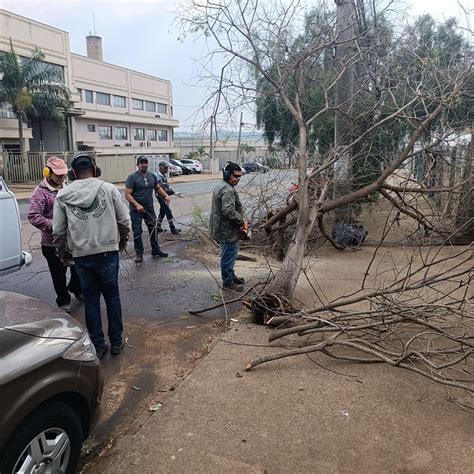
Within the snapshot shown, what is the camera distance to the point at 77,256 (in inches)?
158

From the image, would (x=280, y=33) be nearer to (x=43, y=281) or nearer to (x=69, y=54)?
(x=43, y=281)

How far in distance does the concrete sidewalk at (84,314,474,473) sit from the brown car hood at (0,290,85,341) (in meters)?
0.81

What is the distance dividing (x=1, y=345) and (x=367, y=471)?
6.73 feet

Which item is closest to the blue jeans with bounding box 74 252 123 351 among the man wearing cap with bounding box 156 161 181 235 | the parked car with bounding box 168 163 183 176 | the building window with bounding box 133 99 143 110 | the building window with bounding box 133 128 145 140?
the man wearing cap with bounding box 156 161 181 235

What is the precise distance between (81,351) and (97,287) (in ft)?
5.22

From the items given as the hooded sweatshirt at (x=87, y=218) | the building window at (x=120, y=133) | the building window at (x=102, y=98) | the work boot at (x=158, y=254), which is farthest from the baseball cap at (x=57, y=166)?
the building window at (x=120, y=133)

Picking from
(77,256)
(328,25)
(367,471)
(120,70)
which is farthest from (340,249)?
(120,70)

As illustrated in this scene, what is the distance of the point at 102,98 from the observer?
46.2 meters

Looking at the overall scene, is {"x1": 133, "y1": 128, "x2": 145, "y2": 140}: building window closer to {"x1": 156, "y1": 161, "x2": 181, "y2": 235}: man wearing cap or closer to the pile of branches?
{"x1": 156, "y1": 161, "x2": 181, "y2": 235}: man wearing cap

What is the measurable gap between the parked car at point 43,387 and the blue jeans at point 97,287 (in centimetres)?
114

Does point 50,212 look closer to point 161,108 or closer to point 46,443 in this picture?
point 46,443

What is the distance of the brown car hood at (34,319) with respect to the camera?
2463mm

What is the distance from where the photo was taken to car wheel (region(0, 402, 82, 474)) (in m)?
2.08

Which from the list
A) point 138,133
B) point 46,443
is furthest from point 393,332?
point 138,133
